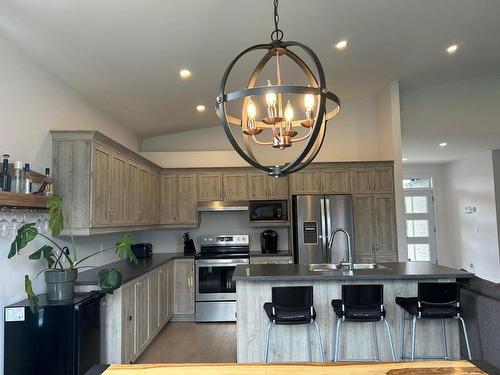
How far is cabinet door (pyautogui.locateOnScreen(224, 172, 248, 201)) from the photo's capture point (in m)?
5.66

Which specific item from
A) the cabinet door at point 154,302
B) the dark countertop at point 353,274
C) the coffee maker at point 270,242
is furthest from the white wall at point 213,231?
the dark countertop at point 353,274

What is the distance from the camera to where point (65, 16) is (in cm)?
249

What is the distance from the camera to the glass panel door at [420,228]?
891cm

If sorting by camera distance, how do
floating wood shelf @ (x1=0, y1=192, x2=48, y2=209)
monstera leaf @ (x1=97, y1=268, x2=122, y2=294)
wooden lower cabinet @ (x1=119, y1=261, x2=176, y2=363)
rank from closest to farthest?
floating wood shelf @ (x1=0, y1=192, x2=48, y2=209) < monstera leaf @ (x1=97, y1=268, x2=122, y2=294) < wooden lower cabinet @ (x1=119, y1=261, x2=176, y2=363)

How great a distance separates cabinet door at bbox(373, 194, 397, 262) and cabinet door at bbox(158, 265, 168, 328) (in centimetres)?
302

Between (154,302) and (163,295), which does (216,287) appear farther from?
(154,302)

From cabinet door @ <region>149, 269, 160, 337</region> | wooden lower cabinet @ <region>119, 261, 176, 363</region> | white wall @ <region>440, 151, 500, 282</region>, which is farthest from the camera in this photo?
white wall @ <region>440, 151, 500, 282</region>

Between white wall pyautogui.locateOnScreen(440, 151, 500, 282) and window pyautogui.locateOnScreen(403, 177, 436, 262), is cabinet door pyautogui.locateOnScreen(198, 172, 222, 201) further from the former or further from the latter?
white wall pyautogui.locateOnScreen(440, 151, 500, 282)

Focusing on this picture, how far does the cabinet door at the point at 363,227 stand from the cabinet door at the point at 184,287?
2.43 meters

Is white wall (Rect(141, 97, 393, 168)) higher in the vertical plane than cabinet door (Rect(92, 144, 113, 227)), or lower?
higher

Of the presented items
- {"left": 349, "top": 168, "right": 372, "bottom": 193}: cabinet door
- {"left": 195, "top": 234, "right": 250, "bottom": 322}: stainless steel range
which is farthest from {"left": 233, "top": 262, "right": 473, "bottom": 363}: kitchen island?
{"left": 349, "top": 168, "right": 372, "bottom": 193}: cabinet door

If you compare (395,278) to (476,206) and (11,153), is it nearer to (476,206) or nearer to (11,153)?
(11,153)

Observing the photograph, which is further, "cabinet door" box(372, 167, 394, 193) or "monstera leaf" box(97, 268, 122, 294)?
"cabinet door" box(372, 167, 394, 193)

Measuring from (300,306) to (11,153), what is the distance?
101 inches
